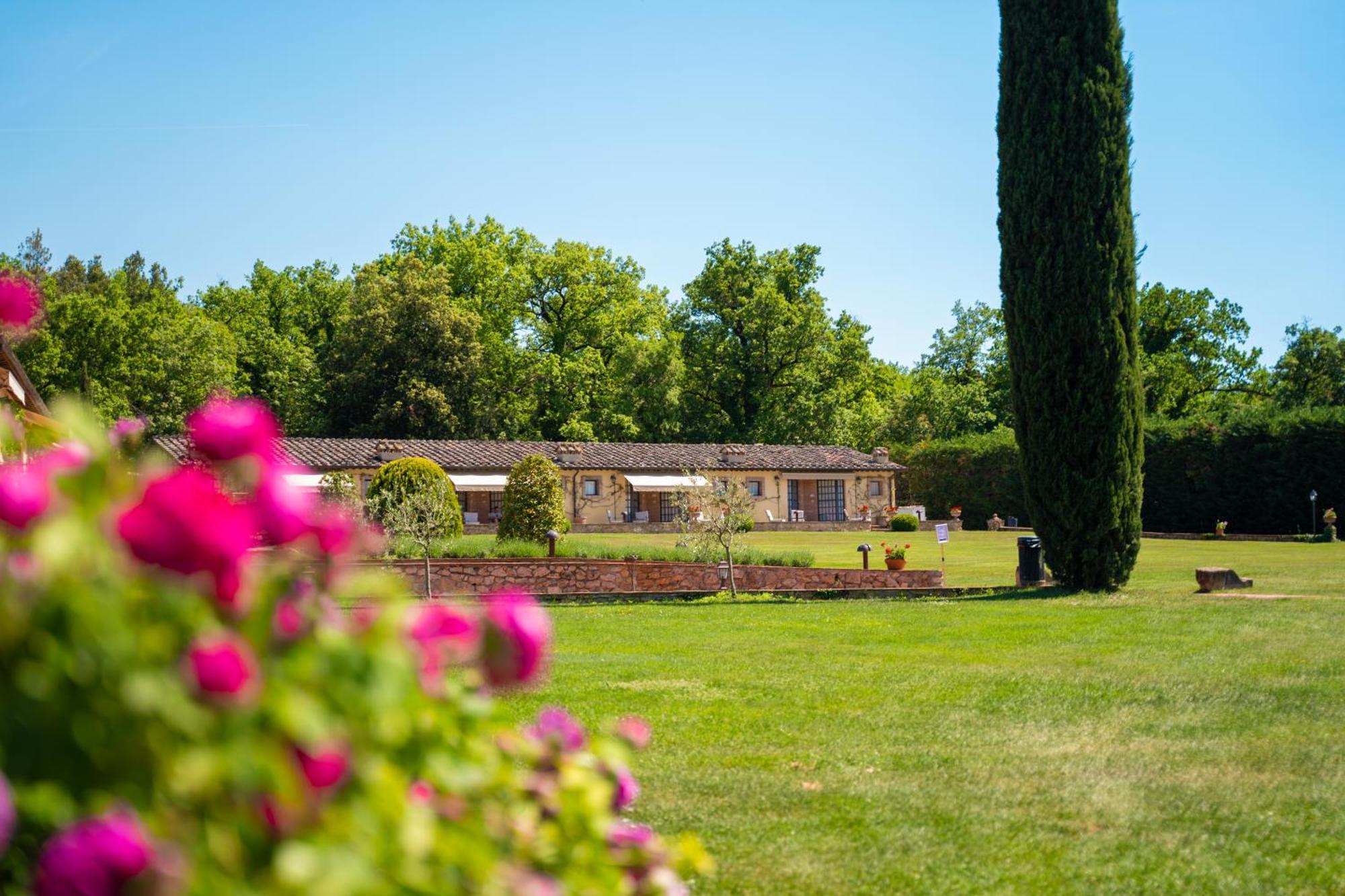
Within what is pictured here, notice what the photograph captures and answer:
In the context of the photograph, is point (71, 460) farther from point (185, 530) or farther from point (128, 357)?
point (128, 357)

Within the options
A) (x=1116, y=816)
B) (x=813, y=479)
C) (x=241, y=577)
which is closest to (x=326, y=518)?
(x=241, y=577)

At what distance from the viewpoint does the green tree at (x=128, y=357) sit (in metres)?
45.3

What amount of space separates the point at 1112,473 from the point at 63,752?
17.8 m

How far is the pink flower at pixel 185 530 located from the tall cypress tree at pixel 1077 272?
17362 millimetres

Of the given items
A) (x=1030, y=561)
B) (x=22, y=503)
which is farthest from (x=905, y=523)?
(x=22, y=503)

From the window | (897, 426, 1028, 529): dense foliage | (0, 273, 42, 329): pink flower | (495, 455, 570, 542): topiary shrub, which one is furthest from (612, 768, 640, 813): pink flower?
the window

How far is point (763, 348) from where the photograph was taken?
53594 mm

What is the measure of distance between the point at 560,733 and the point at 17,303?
1462 millimetres

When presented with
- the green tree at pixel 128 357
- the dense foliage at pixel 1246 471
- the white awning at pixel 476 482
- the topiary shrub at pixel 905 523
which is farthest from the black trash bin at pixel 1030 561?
the green tree at pixel 128 357

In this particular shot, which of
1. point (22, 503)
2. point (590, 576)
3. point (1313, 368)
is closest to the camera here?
point (22, 503)

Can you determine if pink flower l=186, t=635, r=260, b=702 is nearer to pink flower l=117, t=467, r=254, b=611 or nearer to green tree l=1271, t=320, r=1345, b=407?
pink flower l=117, t=467, r=254, b=611

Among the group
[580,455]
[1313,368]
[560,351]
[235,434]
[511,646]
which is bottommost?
[511,646]

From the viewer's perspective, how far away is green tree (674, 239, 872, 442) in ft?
175

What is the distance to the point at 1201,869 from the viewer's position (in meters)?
4.88
